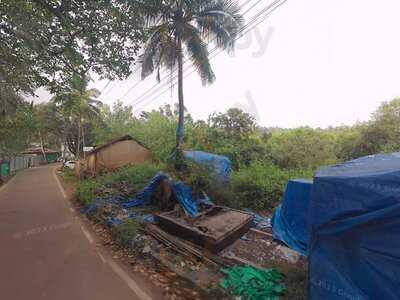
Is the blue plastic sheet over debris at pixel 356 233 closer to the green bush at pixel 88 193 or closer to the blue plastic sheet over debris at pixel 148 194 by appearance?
the blue plastic sheet over debris at pixel 148 194

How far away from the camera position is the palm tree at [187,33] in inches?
452

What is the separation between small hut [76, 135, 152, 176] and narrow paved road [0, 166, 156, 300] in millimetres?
9745

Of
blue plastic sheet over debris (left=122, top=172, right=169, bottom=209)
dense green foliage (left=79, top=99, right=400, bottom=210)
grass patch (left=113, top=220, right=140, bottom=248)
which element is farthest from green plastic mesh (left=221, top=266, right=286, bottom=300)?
blue plastic sheet over debris (left=122, top=172, right=169, bottom=209)

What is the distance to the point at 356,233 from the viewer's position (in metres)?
2.79

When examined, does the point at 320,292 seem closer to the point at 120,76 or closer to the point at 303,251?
the point at 303,251

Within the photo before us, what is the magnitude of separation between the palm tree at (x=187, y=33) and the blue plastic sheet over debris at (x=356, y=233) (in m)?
8.93

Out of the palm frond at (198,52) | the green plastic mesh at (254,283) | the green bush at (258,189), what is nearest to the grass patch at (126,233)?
the green plastic mesh at (254,283)

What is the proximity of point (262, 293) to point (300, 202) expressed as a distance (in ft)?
10.0

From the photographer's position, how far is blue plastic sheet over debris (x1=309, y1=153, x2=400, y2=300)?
8.33 feet

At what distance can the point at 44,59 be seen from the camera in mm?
7871

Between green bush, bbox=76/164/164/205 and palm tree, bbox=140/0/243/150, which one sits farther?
palm tree, bbox=140/0/243/150

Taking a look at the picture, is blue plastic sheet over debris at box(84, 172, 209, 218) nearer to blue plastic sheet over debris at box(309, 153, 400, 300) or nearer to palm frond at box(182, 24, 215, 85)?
blue plastic sheet over debris at box(309, 153, 400, 300)

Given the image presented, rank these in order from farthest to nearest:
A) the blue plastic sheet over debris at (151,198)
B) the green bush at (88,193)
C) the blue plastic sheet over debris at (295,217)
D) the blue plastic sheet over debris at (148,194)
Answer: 1. the green bush at (88,193)
2. the blue plastic sheet over debris at (148,194)
3. the blue plastic sheet over debris at (151,198)
4. the blue plastic sheet over debris at (295,217)

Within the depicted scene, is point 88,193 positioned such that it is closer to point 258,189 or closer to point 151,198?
point 151,198
